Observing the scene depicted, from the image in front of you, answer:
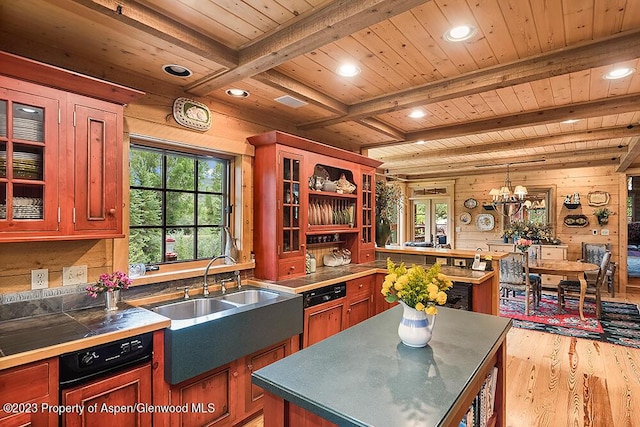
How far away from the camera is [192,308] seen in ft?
8.63

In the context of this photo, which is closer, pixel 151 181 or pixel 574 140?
pixel 151 181

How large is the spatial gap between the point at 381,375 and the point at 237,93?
2.36 metres

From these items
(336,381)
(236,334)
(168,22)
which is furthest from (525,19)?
(236,334)

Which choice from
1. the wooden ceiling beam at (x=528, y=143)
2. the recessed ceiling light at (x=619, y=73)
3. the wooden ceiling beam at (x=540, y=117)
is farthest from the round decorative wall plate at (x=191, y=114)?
the wooden ceiling beam at (x=528, y=143)

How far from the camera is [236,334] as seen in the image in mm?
2234

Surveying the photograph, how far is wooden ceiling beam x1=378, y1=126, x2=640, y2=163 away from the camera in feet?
13.4

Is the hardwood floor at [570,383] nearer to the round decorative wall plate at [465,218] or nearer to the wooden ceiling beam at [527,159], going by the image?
the wooden ceiling beam at [527,159]

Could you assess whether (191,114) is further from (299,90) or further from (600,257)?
(600,257)

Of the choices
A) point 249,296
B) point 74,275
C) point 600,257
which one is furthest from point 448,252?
point 600,257

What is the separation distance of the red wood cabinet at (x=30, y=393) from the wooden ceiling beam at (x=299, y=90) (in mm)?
2049

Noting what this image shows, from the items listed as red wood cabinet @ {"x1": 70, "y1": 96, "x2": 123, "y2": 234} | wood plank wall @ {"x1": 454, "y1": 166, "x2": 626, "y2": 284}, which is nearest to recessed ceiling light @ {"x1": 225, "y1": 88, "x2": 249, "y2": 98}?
red wood cabinet @ {"x1": 70, "y1": 96, "x2": 123, "y2": 234}

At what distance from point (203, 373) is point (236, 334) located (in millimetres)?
→ 290

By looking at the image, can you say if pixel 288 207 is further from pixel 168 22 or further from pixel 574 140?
pixel 574 140

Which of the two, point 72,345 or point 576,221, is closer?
point 72,345
